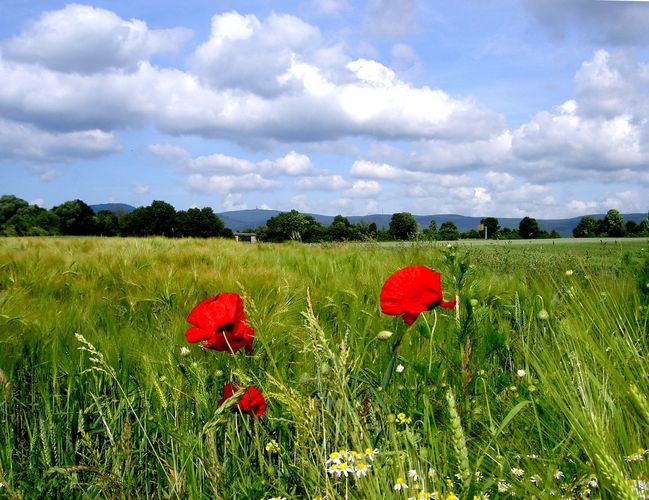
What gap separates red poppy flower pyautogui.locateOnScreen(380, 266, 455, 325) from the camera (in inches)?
54.0

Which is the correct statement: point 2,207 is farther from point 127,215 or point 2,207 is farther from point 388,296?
point 388,296

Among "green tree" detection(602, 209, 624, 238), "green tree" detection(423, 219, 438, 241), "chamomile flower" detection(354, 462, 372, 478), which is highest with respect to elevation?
"green tree" detection(602, 209, 624, 238)

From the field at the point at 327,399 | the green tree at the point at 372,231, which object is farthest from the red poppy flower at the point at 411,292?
the green tree at the point at 372,231

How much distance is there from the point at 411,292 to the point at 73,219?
67038 millimetres

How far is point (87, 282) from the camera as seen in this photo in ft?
11.5

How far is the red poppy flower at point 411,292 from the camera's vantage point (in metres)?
1.37

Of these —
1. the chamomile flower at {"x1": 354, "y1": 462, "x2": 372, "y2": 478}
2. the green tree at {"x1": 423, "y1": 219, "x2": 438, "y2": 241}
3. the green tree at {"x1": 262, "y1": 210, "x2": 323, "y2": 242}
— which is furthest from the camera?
the green tree at {"x1": 262, "y1": 210, "x2": 323, "y2": 242}

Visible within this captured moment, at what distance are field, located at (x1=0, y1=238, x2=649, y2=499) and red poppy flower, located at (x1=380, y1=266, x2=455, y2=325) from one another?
0.08 m

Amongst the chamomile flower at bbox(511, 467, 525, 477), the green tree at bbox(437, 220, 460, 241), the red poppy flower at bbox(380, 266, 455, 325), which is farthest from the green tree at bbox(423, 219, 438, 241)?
the chamomile flower at bbox(511, 467, 525, 477)

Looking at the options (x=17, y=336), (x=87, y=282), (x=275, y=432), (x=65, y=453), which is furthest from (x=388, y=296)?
(x=87, y=282)

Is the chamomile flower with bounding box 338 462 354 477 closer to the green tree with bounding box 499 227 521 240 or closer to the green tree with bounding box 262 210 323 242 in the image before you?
the green tree with bounding box 499 227 521 240

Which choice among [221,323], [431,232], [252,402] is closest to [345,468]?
[252,402]

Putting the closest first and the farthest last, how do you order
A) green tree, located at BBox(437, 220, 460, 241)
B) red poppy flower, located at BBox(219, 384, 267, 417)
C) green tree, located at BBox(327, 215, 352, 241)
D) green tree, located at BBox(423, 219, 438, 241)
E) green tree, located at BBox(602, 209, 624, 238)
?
red poppy flower, located at BBox(219, 384, 267, 417) → green tree, located at BBox(423, 219, 438, 241) → green tree, located at BBox(437, 220, 460, 241) → green tree, located at BBox(602, 209, 624, 238) → green tree, located at BBox(327, 215, 352, 241)

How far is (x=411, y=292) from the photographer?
1376 mm
